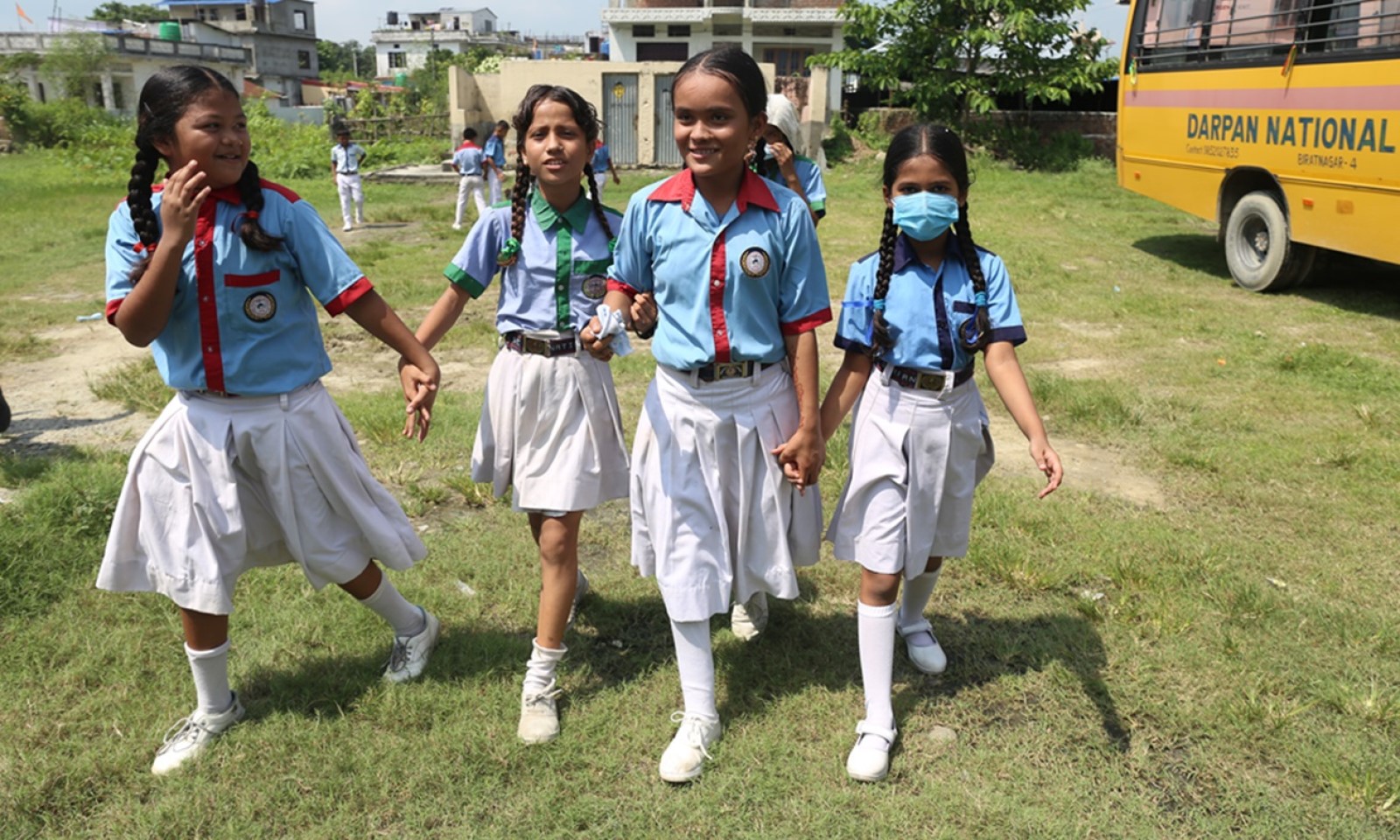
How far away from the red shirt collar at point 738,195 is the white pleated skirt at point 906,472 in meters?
0.57

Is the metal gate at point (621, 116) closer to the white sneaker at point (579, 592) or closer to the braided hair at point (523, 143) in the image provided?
the white sneaker at point (579, 592)

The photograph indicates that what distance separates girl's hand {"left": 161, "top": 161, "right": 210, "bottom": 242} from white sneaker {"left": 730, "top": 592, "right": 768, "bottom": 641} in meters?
1.89

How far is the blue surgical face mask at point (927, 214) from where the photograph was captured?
2.52 m

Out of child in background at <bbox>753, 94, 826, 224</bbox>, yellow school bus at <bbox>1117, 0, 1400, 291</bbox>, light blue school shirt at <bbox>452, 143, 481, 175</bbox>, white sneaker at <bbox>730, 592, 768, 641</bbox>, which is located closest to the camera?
white sneaker at <bbox>730, 592, 768, 641</bbox>

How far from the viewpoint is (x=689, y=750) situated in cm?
257

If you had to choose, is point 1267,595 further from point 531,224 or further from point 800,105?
point 800,105

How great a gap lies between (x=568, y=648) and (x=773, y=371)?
118 centimetres

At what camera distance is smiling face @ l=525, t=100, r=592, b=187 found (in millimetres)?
2760

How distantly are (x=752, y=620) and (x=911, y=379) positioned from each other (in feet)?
3.36

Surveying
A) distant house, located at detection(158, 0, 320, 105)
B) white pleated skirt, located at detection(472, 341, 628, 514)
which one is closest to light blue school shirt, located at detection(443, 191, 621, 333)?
white pleated skirt, located at detection(472, 341, 628, 514)

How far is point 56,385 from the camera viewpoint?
6.13 meters

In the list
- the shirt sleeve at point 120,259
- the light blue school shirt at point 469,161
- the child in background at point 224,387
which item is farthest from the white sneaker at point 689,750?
the light blue school shirt at point 469,161

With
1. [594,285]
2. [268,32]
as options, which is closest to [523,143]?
[594,285]

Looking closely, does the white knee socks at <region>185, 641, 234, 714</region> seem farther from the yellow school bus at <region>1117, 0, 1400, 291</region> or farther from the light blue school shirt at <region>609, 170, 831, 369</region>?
the yellow school bus at <region>1117, 0, 1400, 291</region>
